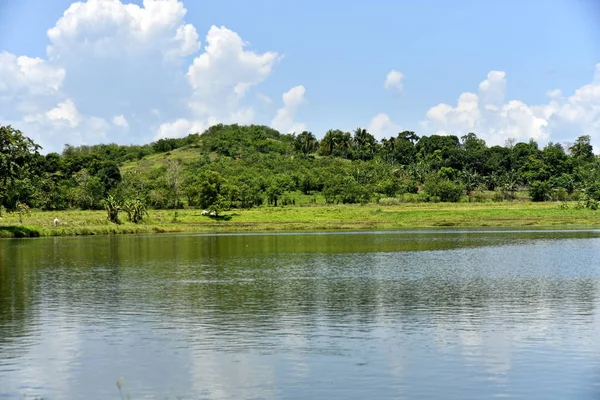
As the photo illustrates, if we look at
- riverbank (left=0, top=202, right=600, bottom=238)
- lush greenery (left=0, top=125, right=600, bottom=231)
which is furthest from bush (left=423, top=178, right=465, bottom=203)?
riverbank (left=0, top=202, right=600, bottom=238)

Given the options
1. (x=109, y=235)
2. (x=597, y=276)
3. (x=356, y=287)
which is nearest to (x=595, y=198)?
(x=109, y=235)

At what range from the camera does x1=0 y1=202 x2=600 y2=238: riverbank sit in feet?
370

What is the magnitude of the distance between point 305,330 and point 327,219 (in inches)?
3951

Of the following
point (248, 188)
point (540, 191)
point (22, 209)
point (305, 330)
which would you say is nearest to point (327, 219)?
point (248, 188)

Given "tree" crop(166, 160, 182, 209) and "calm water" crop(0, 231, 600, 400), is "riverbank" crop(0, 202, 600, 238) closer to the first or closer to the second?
"tree" crop(166, 160, 182, 209)

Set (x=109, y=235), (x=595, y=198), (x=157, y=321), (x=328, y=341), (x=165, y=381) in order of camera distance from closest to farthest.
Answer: (x=165, y=381), (x=328, y=341), (x=157, y=321), (x=109, y=235), (x=595, y=198)

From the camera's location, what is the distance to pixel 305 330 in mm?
28531

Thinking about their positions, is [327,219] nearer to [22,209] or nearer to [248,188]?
[248,188]

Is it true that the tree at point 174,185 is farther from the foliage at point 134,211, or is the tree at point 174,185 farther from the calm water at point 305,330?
the calm water at point 305,330

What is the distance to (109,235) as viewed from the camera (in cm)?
10731

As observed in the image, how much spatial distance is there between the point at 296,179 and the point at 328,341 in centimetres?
15665

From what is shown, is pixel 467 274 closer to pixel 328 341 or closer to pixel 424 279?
pixel 424 279

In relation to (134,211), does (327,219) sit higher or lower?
lower

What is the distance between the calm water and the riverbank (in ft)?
184
